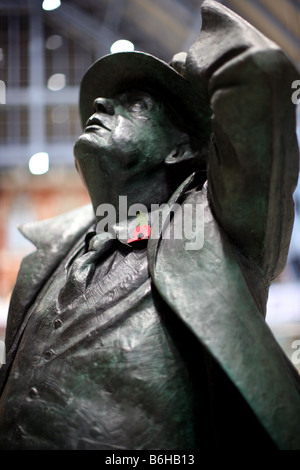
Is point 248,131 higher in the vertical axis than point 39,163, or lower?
lower

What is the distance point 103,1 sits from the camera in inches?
105

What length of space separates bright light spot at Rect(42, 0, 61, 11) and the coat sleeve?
1.32 metres

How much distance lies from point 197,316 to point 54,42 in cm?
240

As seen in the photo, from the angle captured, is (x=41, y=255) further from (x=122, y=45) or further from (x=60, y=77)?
(x=60, y=77)

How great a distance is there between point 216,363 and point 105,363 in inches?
9.0

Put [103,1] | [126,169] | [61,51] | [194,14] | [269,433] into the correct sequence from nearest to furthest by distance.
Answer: [269,433]
[126,169]
[194,14]
[103,1]
[61,51]

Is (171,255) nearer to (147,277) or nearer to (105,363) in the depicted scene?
(147,277)

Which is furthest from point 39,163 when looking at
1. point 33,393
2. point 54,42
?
point 33,393

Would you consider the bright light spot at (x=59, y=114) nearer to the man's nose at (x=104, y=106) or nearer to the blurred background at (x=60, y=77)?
the blurred background at (x=60, y=77)

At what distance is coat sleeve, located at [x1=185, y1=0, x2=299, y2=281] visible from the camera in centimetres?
107

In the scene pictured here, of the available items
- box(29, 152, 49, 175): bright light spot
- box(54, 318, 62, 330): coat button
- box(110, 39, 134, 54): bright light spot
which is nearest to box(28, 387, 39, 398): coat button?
box(54, 318, 62, 330): coat button

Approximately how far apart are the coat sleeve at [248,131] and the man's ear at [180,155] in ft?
0.89

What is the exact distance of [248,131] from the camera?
3.62 feet

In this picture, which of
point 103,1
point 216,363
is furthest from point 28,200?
point 216,363
